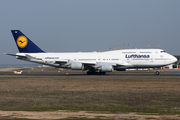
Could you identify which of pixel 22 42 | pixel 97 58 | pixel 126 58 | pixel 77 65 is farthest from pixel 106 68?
pixel 22 42

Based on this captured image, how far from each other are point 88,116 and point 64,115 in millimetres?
1130

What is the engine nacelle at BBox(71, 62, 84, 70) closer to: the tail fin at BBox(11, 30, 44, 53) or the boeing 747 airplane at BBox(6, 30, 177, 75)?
the boeing 747 airplane at BBox(6, 30, 177, 75)

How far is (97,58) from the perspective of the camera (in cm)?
4694

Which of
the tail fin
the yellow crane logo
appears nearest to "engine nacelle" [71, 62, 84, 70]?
the tail fin

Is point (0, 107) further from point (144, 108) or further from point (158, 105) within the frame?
point (158, 105)

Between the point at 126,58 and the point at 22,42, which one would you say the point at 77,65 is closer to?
the point at 126,58

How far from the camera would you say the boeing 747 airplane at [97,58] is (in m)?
44.7

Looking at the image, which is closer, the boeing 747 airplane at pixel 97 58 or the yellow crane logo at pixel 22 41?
the boeing 747 airplane at pixel 97 58

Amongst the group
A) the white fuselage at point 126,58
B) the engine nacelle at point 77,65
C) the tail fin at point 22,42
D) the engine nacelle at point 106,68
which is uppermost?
the tail fin at point 22,42

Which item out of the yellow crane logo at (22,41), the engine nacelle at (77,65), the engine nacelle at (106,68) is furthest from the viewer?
the yellow crane logo at (22,41)

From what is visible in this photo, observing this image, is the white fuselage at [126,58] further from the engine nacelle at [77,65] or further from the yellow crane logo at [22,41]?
the yellow crane logo at [22,41]

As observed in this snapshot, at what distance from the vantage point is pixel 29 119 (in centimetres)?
1019

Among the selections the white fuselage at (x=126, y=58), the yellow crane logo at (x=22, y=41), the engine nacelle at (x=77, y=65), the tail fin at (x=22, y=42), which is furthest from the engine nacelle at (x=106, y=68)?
the yellow crane logo at (x=22, y=41)

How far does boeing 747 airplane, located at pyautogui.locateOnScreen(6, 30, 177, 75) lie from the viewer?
4472 cm
